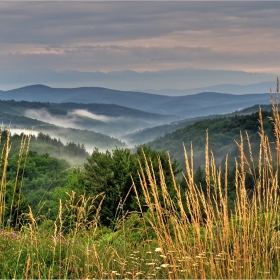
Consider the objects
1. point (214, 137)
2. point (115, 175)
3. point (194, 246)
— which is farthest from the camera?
point (214, 137)

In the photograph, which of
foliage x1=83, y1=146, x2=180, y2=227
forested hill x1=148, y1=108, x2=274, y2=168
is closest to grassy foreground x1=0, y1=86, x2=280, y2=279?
foliage x1=83, y1=146, x2=180, y2=227

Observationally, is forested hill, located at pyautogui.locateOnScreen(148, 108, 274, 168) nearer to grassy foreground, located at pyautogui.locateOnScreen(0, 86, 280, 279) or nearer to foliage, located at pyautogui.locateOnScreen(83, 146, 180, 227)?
foliage, located at pyautogui.locateOnScreen(83, 146, 180, 227)

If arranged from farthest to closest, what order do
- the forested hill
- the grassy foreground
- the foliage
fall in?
the forested hill → the foliage → the grassy foreground

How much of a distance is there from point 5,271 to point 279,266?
10.6ft

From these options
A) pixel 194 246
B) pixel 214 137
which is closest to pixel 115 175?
pixel 194 246

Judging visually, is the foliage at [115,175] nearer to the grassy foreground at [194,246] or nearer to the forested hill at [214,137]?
the grassy foreground at [194,246]

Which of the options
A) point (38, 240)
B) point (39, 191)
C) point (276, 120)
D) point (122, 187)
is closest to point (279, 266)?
point (276, 120)

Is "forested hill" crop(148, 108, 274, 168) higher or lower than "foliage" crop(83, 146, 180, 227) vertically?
lower

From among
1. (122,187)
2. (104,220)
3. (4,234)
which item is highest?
(4,234)

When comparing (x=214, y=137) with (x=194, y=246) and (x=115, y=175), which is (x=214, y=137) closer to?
(x=115, y=175)

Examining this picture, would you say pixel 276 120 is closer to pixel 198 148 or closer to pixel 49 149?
pixel 49 149

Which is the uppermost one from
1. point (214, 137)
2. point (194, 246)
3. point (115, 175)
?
point (194, 246)

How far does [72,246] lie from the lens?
21.5 ft

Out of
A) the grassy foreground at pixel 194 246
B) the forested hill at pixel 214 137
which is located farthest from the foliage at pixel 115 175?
the forested hill at pixel 214 137
